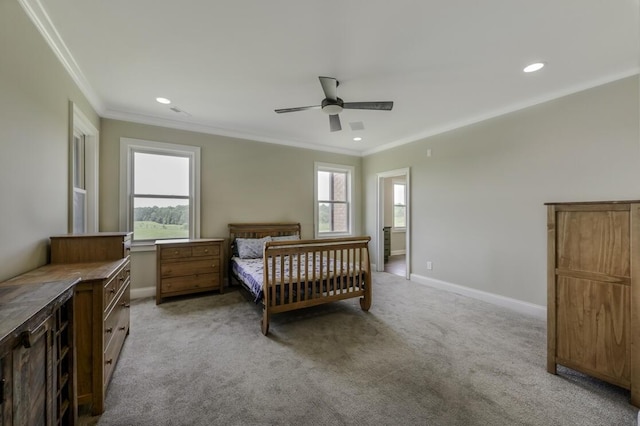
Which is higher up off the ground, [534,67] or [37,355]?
[534,67]

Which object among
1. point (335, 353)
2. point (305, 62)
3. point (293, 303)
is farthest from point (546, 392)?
point (305, 62)

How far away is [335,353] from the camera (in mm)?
2307

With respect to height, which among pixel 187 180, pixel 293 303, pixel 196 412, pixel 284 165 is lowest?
pixel 196 412

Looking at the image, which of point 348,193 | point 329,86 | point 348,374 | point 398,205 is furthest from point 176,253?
point 398,205

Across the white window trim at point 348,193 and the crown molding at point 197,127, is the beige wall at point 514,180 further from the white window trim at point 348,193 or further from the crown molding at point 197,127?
the crown molding at point 197,127

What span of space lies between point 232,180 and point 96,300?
3.10m

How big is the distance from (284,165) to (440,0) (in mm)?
3630

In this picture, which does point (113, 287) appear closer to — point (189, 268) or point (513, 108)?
point (189, 268)

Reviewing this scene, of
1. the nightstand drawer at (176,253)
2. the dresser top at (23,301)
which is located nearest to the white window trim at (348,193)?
the nightstand drawer at (176,253)

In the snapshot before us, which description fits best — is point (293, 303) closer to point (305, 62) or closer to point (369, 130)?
point (305, 62)

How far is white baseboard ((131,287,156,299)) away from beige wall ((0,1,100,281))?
1.69 meters

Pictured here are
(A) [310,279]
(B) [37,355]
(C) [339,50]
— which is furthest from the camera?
(A) [310,279]

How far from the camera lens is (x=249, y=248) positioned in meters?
4.15

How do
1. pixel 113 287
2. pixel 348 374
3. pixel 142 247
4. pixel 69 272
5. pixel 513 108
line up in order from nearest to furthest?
pixel 69 272 < pixel 113 287 < pixel 348 374 < pixel 513 108 < pixel 142 247
